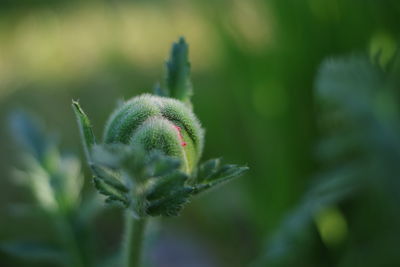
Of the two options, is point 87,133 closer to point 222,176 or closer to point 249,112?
point 222,176

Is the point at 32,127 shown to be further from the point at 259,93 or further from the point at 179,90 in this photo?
the point at 259,93

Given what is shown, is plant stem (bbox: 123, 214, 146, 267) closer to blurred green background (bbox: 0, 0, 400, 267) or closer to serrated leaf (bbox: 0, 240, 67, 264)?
serrated leaf (bbox: 0, 240, 67, 264)

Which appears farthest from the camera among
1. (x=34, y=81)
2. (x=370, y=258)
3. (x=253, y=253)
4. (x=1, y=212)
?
(x=34, y=81)

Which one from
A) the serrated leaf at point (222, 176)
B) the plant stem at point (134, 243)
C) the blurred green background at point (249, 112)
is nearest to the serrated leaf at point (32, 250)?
the blurred green background at point (249, 112)

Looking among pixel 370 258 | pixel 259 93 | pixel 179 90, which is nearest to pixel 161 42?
pixel 259 93

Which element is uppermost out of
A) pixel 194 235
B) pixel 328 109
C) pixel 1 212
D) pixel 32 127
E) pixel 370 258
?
pixel 1 212

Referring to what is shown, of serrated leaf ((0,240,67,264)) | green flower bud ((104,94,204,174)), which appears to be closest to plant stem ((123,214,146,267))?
green flower bud ((104,94,204,174))
